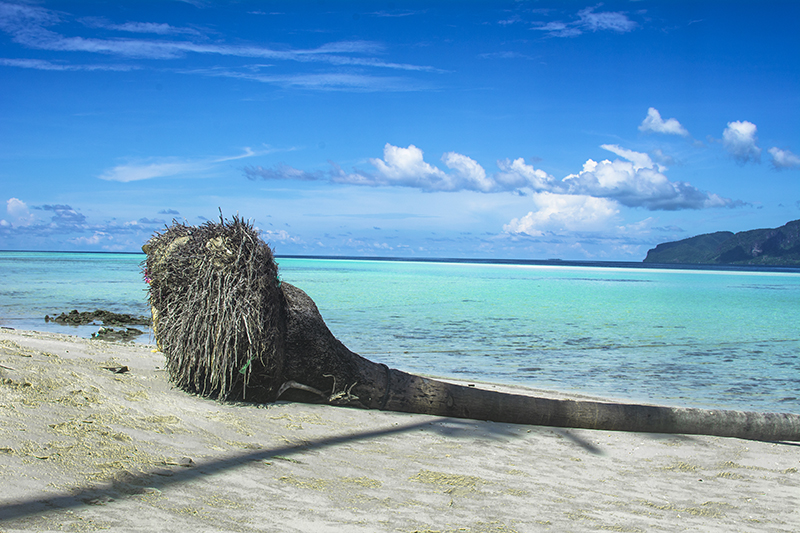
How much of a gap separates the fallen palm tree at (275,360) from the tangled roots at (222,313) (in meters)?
0.01

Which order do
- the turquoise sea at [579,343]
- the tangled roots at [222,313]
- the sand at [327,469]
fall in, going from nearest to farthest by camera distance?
the sand at [327,469] < the tangled roots at [222,313] < the turquoise sea at [579,343]

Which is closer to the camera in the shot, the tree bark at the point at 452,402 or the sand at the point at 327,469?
the sand at the point at 327,469

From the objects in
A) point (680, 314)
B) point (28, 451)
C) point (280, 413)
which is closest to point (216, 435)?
point (280, 413)

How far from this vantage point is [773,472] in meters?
5.48

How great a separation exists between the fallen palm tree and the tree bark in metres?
0.01

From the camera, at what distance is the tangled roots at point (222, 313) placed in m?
5.97

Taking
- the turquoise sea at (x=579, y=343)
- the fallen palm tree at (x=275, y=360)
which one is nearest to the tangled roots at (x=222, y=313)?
the fallen palm tree at (x=275, y=360)

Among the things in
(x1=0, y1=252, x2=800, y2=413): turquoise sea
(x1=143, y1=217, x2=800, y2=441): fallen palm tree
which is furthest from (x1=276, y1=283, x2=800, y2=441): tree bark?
(x1=0, y1=252, x2=800, y2=413): turquoise sea

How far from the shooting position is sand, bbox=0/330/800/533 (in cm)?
347

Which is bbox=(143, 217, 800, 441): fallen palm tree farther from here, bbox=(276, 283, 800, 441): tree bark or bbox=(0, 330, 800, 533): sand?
bbox=(0, 330, 800, 533): sand

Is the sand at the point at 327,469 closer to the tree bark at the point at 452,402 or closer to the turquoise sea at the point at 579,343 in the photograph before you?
the tree bark at the point at 452,402

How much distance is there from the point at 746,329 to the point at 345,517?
19259 millimetres

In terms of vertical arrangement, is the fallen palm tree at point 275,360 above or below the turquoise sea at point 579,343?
above

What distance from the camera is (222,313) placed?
5.93 m
